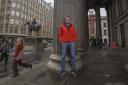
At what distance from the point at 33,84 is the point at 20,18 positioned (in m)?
59.5

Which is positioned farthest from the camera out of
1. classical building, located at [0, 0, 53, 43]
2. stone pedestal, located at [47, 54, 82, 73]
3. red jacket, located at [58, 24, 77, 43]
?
classical building, located at [0, 0, 53, 43]

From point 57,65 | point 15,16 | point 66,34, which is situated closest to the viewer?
point 66,34

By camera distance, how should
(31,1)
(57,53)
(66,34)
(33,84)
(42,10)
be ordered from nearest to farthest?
(33,84) < (66,34) < (57,53) < (31,1) < (42,10)

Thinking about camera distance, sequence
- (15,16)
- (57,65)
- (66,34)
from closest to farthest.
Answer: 1. (66,34)
2. (57,65)
3. (15,16)

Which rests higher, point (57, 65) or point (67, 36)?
point (67, 36)

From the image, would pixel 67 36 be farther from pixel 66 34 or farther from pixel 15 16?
pixel 15 16

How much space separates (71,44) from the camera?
5.07 meters

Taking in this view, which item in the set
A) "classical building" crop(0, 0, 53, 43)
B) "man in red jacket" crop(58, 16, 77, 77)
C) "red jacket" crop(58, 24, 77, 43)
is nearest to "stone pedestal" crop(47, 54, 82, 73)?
"man in red jacket" crop(58, 16, 77, 77)

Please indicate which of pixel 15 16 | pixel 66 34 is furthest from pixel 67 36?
pixel 15 16

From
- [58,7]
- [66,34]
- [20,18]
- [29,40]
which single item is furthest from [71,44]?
[20,18]

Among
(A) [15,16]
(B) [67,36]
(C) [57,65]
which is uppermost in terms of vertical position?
(A) [15,16]

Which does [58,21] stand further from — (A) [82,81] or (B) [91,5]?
(B) [91,5]

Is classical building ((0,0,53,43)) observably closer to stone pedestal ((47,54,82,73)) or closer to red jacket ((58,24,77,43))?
stone pedestal ((47,54,82,73))

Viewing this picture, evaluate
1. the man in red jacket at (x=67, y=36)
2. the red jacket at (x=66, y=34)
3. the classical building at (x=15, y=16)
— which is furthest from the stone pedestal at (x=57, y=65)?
the classical building at (x=15, y=16)
